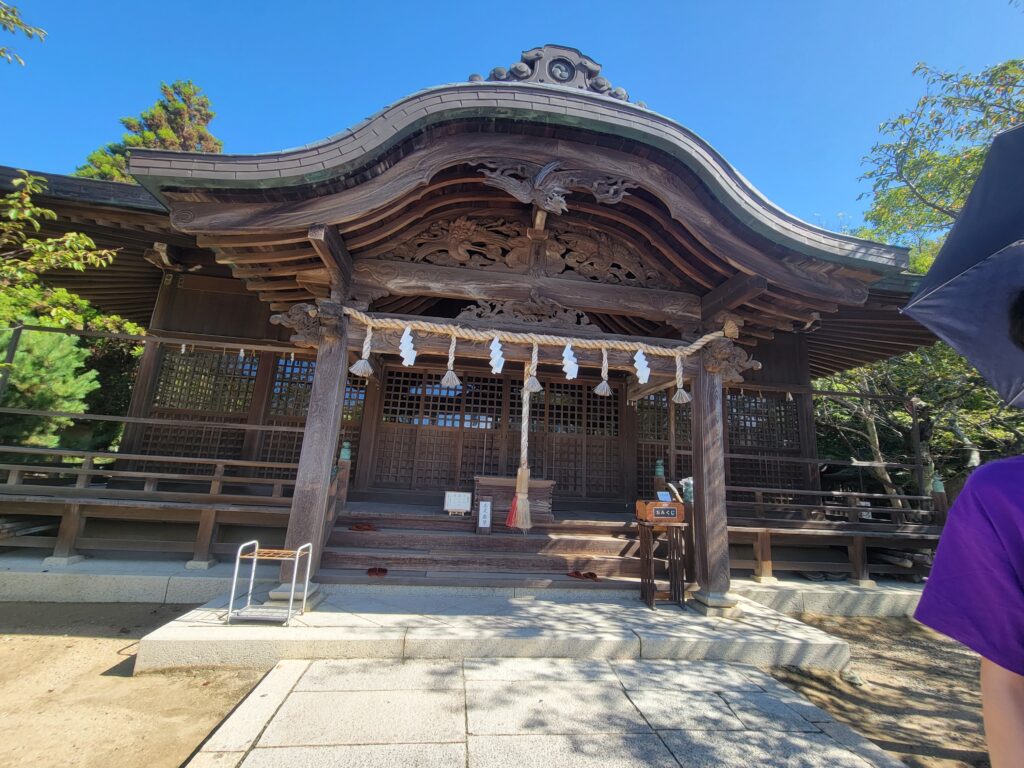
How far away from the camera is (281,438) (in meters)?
7.63

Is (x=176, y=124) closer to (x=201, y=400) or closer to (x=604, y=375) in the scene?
(x=201, y=400)

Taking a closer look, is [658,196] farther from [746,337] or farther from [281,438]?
[281,438]

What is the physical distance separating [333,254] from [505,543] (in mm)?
4199

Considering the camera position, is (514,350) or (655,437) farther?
(655,437)

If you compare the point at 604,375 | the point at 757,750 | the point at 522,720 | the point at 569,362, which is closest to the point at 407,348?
the point at 569,362

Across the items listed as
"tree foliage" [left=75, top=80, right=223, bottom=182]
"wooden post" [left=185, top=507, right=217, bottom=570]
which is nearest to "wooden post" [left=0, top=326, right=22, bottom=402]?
"wooden post" [left=185, top=507, right=217, bottom=570]

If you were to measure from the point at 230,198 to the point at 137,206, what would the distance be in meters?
2.48

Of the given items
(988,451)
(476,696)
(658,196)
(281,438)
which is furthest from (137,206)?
(988,451)

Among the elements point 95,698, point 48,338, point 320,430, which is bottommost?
point 95,698

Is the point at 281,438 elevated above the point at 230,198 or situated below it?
below

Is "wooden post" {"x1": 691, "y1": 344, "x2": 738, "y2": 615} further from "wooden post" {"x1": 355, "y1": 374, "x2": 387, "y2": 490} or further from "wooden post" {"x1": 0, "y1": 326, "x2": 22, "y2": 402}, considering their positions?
"wooden post" {"x1": 0, "y1": 326, "x2": 22, "y2": 402}

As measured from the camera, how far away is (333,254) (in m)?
4.65

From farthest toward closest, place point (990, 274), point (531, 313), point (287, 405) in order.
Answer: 1. point (287, 405)
2. point (531, 313)
3. point (990, 274)

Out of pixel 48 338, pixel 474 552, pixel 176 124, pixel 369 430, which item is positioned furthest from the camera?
pixel 176 124
